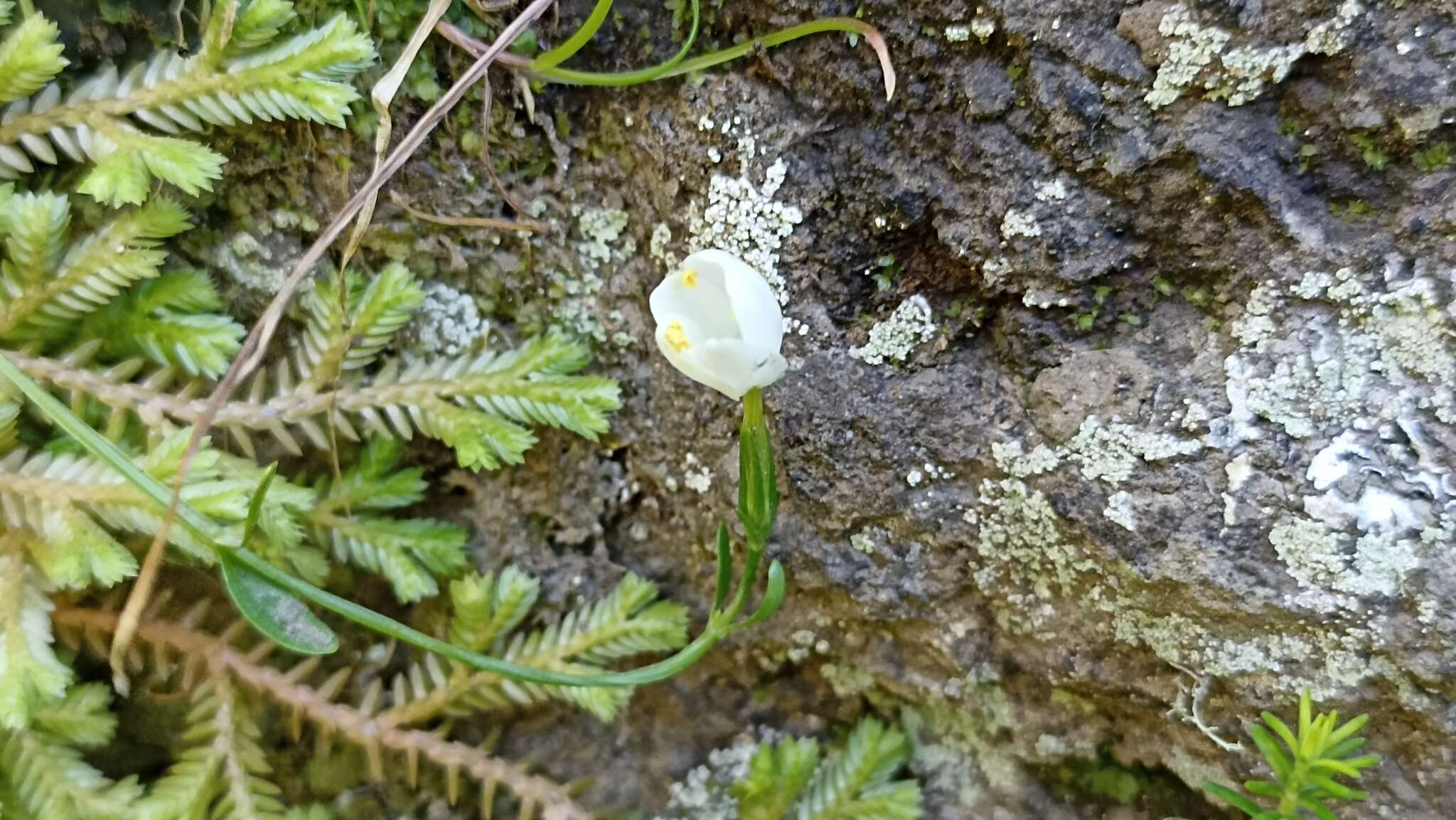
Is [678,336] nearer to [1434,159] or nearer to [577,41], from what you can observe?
[577,41]

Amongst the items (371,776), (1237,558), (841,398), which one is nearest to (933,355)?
(841,398)

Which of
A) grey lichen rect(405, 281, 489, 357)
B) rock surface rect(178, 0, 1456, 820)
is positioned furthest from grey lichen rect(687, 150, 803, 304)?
grey lichen rect(405, 281, 489, 357)

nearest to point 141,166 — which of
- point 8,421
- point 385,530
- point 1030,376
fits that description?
point 8,421

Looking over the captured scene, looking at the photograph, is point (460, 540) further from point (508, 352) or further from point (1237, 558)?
point (1237, 558)

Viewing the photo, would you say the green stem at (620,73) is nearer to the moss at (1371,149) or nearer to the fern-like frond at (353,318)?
the fern-like frond at (353,318)

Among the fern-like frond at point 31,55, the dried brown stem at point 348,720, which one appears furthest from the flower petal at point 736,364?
the fern-like frond at point 31,55

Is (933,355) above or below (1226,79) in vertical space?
below
